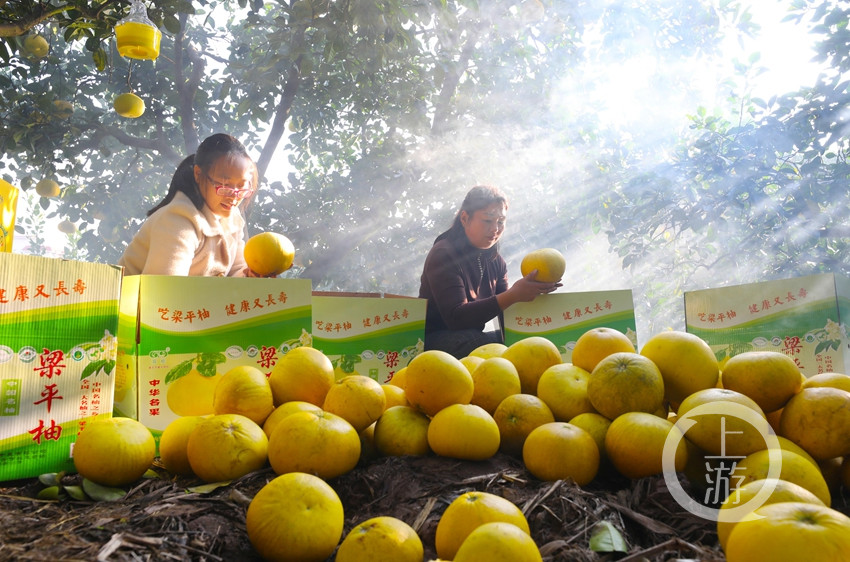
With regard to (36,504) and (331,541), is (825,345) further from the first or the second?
(36,504)

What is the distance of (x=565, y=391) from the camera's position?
148 centimetres

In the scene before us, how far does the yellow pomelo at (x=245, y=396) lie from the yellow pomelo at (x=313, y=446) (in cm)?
22

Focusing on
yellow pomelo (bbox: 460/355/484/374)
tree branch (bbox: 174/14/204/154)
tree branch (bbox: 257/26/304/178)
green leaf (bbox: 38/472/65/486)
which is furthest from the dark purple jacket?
tree branch (bbox: 174/14/204/154)

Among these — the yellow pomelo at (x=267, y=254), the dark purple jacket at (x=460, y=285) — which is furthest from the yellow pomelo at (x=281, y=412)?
the dark purple jacket at (x=460, y=285)

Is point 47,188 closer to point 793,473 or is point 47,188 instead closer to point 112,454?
point 112,454

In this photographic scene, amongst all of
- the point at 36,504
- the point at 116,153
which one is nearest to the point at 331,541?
the point at 36,504

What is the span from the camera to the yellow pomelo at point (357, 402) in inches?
55.3

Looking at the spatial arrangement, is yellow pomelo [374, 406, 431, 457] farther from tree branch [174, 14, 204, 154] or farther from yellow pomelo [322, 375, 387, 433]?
tree branch [174, 14, 204, 154]

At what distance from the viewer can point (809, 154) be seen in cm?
578

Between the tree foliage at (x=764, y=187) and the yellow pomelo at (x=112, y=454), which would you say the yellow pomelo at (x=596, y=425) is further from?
the tree foliage at (x=764, y=187)

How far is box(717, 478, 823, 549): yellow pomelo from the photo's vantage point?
3.16ft

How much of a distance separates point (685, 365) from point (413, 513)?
2.60ft

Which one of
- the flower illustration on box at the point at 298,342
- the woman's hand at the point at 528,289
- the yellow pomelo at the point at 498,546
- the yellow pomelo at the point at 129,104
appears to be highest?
the yellow pomelo at the point at 129,104

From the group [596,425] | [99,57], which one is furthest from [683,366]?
[99,57]
